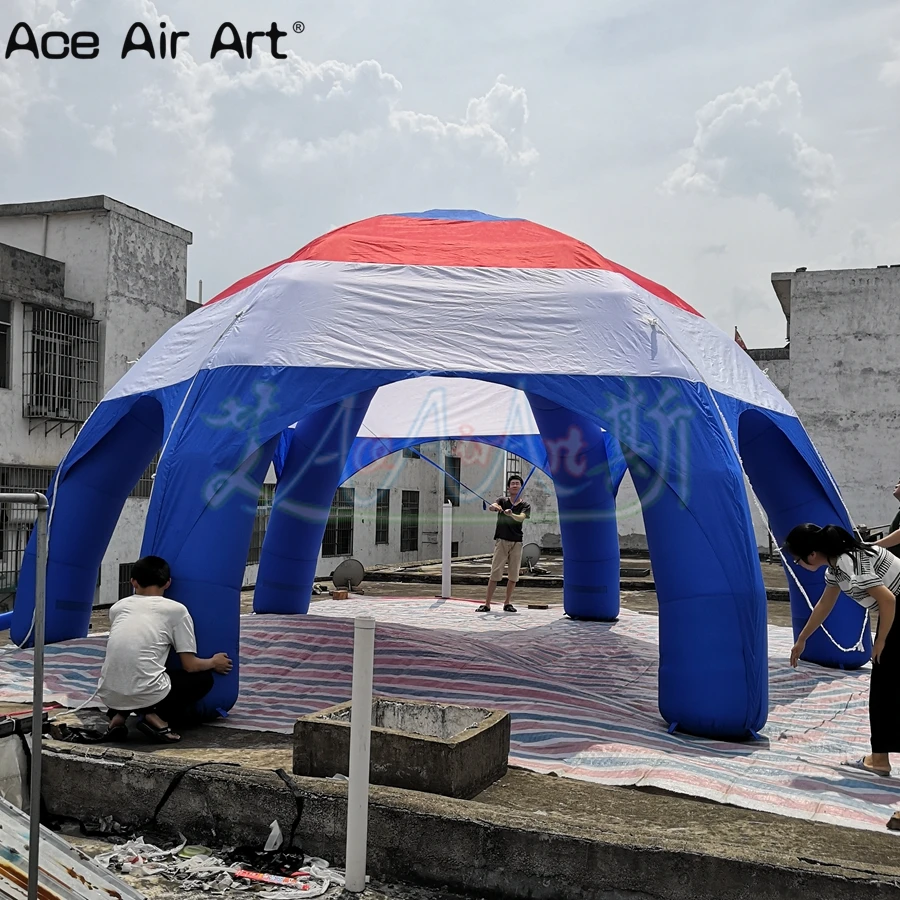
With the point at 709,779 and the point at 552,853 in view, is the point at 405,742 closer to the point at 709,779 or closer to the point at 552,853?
the point at 552,853

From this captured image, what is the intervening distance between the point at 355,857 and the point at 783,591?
11.2 meters

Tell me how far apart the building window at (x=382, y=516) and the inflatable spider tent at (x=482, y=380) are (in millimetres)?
17008

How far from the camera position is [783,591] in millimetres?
13695

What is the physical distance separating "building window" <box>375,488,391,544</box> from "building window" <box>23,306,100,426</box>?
1031cm

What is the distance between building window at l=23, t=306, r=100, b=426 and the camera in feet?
47.3

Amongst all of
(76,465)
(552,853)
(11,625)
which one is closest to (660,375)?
(552,853)

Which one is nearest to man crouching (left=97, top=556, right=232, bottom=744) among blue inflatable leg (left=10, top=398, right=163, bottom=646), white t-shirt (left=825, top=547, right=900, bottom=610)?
blue inflatable leg (left=10, top=398, right=163, bottom=646)

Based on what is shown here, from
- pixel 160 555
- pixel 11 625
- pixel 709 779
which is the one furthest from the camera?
pixel 11 625

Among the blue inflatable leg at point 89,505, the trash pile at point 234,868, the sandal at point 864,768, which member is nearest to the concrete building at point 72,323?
the blue inflatable leg at point 89,505

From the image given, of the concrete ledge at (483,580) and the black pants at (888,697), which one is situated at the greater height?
the black pants at (888,697)

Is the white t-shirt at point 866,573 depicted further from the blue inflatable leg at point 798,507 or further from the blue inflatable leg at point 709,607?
the blue inflatable leg at point 798,507

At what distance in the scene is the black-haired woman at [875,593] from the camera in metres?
4.96

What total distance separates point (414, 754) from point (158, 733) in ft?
5.46

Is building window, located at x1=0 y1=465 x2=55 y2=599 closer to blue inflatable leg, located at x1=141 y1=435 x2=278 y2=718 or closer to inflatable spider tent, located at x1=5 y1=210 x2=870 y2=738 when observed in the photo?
inflatable spider tent, located at x1=5 y1=210 x2=870 y2=738
